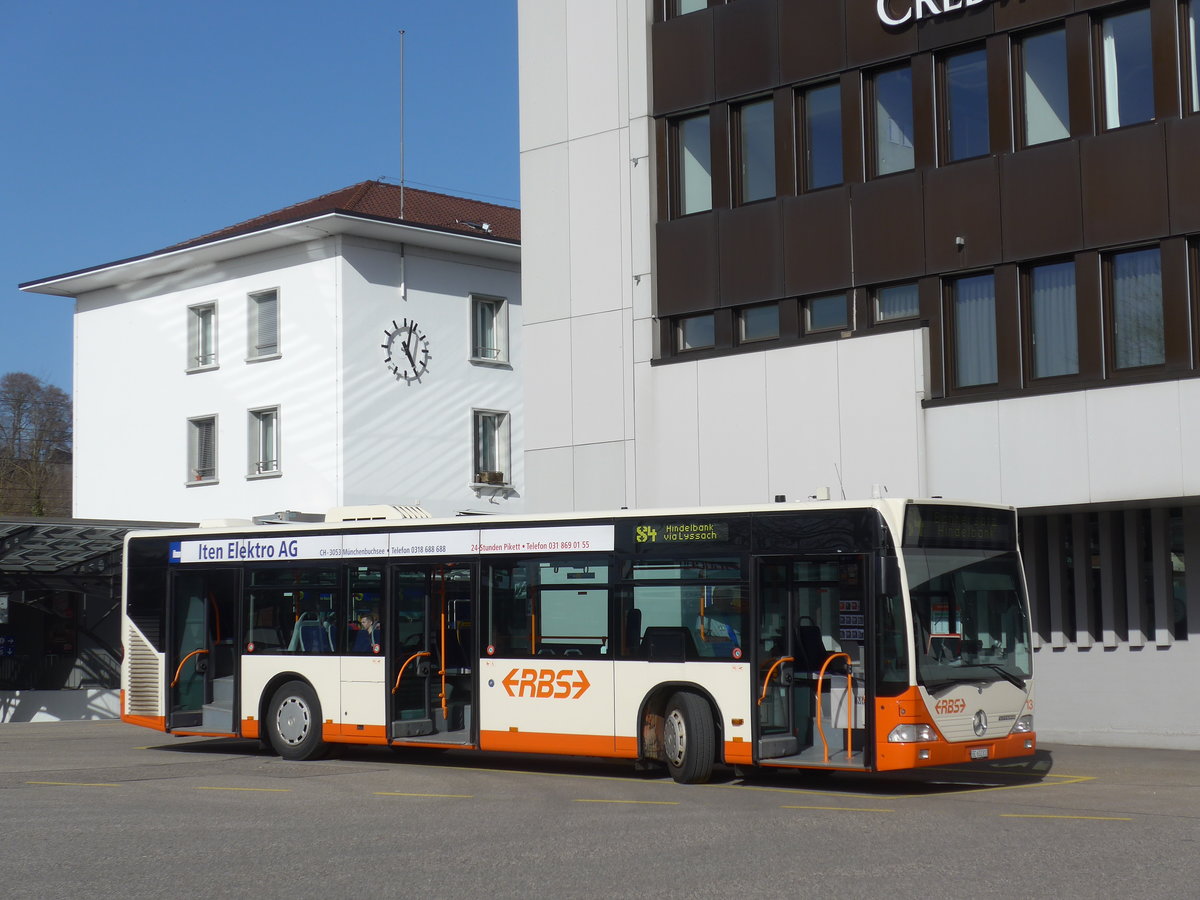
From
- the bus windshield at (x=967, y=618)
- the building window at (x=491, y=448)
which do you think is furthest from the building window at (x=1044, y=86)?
the building window at (x=491, y=448)

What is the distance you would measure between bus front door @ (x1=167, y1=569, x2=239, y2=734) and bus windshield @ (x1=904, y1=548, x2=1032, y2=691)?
928cm

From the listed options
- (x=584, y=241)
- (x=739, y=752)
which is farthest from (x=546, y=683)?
(x=584, y=241)

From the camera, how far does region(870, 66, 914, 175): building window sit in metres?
23.3

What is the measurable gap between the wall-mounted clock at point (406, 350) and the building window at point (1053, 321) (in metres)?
19.2

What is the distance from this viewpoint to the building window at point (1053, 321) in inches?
844

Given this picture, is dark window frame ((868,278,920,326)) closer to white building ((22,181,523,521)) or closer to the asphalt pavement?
the asphalt pavement

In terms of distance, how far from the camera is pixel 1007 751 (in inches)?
598

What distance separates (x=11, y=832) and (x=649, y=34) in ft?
58.0

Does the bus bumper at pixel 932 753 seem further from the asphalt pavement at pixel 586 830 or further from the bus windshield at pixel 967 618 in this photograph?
the bus windshield at pixel 967 618

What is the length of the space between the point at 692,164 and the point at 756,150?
127 centimetres

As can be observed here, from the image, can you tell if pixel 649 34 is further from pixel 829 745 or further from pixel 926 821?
pixel 926 821

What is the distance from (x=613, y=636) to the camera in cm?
1672

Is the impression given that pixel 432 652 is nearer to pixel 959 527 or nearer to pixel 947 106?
pixel 959 527

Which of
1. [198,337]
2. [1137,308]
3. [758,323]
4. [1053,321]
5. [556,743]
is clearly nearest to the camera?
[556,743]
